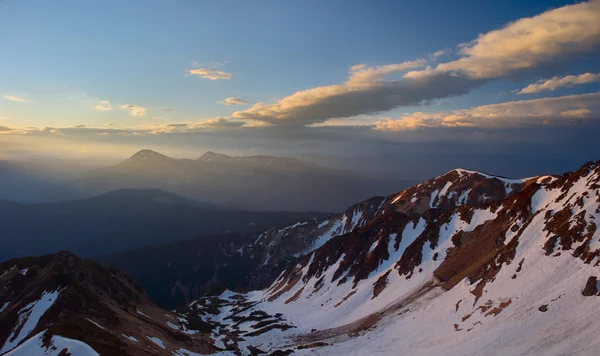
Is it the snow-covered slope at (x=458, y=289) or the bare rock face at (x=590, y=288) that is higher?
the bare rock face at (x=590, y=288)

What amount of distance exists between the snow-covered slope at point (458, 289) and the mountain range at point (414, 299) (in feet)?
1.17

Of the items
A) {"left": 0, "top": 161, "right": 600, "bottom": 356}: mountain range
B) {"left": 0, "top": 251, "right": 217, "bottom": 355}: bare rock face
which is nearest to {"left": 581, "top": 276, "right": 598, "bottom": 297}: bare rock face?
{"left": 0, "top": 161, "right": 600, "bottom": 356}: mountain range

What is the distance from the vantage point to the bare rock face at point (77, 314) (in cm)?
6481

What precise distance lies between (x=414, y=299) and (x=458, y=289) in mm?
15546

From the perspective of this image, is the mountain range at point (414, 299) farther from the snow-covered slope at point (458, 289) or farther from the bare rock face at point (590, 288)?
the snow-covered slope at point (458, 289)

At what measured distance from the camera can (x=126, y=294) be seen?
131500 mm

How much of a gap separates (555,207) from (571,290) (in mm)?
37557

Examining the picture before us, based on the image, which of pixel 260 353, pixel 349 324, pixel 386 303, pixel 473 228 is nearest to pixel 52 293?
pixel 260 353

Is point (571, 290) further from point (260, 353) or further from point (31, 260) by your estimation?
point (31, 260)

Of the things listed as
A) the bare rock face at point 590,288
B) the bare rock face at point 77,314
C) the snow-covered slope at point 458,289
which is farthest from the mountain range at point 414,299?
the bare rock face at point 77,314

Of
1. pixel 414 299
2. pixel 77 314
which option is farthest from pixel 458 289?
pixel 77 314

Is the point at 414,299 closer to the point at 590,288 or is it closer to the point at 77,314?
the point at 590,288

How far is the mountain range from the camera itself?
204 feet

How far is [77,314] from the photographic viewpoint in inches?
3228
